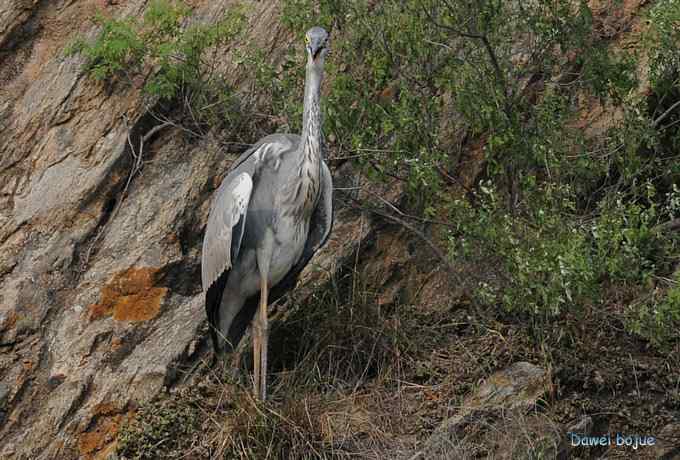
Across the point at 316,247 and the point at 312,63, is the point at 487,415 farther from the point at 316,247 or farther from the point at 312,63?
the point at 312,63

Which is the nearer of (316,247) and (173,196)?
(316,247)

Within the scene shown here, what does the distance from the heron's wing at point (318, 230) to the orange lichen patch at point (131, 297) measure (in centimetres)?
72

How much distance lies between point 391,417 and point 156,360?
1.39 metres

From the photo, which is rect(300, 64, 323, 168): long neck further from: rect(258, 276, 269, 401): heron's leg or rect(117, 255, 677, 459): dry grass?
rect(117, 255, 677, 459): dry grass

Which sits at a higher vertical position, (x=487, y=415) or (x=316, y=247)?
(x=316, y=247)

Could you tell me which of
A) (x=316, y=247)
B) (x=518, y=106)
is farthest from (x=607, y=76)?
(x=316, y=247)

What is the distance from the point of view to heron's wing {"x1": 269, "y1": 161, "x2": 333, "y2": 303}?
6449 mm

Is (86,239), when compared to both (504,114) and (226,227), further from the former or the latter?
(504,114)

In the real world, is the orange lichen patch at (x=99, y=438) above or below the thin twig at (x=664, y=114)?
below

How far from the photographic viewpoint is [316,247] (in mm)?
6504

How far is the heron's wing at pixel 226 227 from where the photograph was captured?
19.8 ft

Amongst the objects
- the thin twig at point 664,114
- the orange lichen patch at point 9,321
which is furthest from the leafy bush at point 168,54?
the thin twig at point 664,114

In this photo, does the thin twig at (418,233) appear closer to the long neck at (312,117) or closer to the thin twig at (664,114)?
the long neck at (312,117)

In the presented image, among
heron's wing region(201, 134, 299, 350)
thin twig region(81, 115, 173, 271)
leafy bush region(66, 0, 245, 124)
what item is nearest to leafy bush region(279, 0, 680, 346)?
heron's wing region(201, 134, 299, 350)
